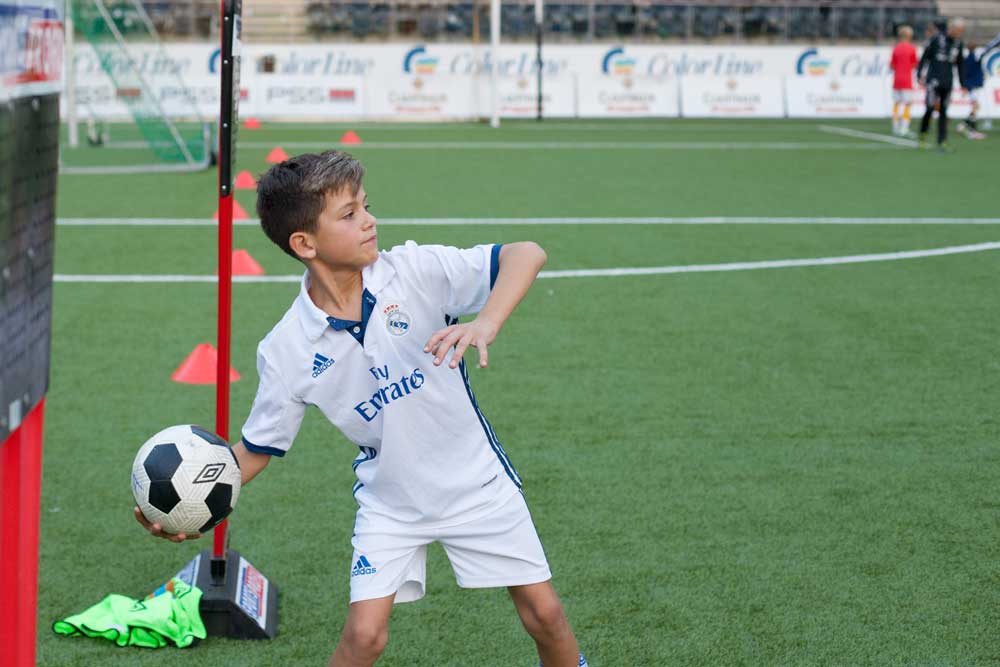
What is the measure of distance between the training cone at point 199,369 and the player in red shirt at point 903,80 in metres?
17.7

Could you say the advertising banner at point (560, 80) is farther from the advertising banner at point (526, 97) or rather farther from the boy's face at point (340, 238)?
the boy's face at point (340, 238)

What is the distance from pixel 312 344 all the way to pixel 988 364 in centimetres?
506

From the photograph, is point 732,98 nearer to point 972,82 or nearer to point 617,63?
point 617,63

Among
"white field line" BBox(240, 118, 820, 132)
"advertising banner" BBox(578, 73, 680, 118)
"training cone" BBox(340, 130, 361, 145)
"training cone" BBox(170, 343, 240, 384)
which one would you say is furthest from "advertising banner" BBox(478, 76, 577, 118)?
"training cone" BBox(170, 343, 240, 384)

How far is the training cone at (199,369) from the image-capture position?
704 centimetres

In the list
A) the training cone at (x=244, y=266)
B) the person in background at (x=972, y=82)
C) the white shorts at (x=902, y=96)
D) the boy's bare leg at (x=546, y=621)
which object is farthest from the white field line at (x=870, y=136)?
the boy's bare leg at (x=546, y=621)

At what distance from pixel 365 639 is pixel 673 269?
6.96 m

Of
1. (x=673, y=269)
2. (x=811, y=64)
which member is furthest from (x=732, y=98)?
(x=673, y=269)

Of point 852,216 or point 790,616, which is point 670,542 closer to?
point 790,616

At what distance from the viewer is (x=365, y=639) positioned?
336cm

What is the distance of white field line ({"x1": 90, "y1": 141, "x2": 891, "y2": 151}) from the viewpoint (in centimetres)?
1992

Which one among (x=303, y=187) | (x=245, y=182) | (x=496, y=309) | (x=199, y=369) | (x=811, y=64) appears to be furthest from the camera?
(x=811, y=64)

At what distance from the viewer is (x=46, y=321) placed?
2.36 meters

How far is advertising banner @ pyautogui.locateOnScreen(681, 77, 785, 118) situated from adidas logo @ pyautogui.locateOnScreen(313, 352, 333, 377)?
77.7 ft
